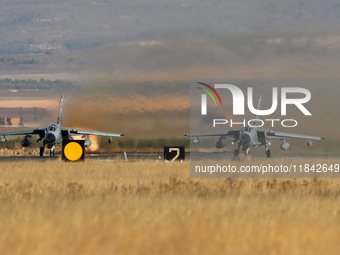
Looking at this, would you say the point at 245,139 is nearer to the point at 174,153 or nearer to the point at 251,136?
the point at 251,136

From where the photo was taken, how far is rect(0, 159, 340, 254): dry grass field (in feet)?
30.9

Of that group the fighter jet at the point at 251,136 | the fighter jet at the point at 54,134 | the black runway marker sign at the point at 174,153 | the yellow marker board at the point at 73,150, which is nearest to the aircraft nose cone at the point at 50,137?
the fighter jet at the point at 54,134

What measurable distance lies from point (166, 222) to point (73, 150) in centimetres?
2397

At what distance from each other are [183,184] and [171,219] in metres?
8.15

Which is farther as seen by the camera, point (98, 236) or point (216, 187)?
point (216, 187)

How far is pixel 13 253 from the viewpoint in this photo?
8.96 m

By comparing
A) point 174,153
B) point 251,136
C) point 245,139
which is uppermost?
point 251,136

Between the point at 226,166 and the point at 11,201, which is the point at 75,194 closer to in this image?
the point at 11,201

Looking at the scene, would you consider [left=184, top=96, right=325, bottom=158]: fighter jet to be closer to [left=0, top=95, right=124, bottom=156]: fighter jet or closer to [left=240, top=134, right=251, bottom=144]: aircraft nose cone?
[left=240, top=134, right=251, bottom=144]: aircraft nose cone

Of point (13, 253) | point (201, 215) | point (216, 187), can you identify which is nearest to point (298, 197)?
point (216, 187)

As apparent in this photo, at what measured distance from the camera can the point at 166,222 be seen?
11.4 m

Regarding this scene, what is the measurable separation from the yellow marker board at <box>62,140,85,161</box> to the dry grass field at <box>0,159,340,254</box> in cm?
1601

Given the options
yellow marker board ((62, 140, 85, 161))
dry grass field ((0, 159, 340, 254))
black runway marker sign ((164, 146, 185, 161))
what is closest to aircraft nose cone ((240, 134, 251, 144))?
black runway marker sign ((164, 146, 185, 161))

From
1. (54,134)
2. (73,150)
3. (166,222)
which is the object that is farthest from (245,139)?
(166,222)
